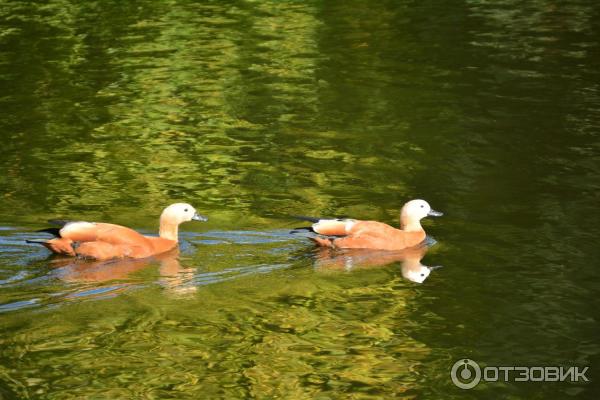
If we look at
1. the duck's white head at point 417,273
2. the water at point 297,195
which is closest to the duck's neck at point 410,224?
the water at point 297,195

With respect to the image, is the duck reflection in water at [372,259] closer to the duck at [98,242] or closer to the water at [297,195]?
the water at [297,195]

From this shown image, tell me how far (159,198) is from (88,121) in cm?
415

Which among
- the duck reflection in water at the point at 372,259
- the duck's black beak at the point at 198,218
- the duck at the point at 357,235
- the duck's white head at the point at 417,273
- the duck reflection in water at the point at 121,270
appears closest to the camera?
the duck reflection in water at the point at 121,270

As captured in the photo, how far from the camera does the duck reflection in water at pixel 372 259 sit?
36.6ft

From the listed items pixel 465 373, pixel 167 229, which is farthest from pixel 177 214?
pixel 465 373

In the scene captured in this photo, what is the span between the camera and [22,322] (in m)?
9.66

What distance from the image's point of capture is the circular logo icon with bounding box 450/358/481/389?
8.72 meters

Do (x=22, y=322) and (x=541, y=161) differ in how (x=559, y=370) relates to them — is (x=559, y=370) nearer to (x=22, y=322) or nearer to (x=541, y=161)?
(x=22, y=322)

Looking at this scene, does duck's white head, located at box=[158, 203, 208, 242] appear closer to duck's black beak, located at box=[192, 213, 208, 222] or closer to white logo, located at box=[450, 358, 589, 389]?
duck's black beak, located at box=[192, 213, 208, 222]

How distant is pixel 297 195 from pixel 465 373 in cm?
482

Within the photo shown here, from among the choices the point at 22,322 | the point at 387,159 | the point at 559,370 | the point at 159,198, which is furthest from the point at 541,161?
the point at 22,322

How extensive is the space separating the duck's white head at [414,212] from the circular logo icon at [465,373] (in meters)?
2.99

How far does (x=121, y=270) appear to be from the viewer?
36.1ft

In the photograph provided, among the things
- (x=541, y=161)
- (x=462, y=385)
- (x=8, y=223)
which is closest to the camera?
(x=462, y=385)
